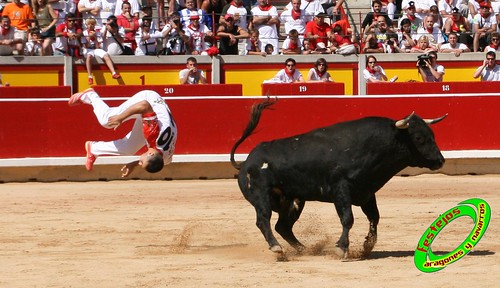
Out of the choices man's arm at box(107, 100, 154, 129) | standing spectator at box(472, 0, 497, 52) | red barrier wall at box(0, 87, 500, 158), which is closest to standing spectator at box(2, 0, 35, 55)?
red barrier wall at box(0, 87, 500, 158)

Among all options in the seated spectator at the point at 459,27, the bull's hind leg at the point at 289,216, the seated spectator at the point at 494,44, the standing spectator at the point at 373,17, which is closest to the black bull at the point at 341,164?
the bull's hind leg at the point at 289,216

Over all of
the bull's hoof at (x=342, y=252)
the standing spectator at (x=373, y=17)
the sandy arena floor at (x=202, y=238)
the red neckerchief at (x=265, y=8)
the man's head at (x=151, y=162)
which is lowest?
the sandy arena floor at (x=202, y=238)

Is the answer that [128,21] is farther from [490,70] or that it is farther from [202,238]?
[202,238]

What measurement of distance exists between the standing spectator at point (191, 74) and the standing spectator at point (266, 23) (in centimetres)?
136

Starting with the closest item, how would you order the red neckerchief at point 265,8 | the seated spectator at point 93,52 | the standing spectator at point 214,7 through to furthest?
the seated spectator at point 93,52
the standing spectator at point 214,7
the red neckerchief at point 265,8

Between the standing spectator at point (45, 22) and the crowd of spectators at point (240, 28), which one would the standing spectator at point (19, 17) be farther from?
the standing spectator at point (45, 22)

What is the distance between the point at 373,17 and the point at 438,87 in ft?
6.66

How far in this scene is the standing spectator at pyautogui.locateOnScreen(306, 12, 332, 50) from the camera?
17.9 m

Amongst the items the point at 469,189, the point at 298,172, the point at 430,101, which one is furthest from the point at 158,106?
the point at 430,101

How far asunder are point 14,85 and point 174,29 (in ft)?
8.63

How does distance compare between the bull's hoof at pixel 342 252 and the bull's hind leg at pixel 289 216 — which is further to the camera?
the bull's hind leg at pixel 289 216

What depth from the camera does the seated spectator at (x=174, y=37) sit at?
17.3 meters

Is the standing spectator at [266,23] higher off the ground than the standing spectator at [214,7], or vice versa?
the standing spectator at [214,7]

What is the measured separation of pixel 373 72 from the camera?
→ 1758 centimetres
